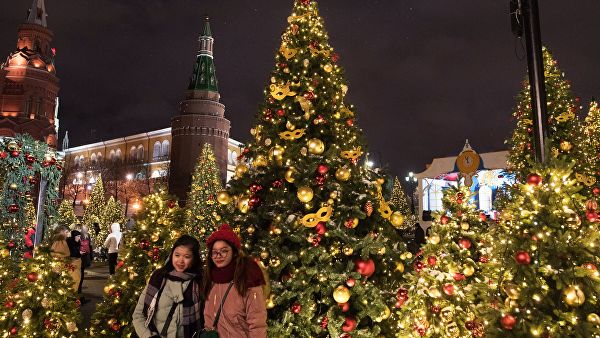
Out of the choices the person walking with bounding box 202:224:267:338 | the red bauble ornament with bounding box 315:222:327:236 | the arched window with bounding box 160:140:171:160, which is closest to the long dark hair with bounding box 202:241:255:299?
the person walking with bounding box 202:224:267:338

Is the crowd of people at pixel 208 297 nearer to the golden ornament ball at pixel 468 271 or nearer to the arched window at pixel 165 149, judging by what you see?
the golden ornament ball at pixel 468 271

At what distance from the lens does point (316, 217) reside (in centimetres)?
533

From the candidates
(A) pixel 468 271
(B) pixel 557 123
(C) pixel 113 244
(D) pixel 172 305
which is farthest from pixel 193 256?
(B) pixel 557 123

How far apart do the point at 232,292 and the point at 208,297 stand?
0.79 feet

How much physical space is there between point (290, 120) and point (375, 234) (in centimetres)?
210

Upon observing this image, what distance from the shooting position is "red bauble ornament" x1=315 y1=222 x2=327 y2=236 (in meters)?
5.32

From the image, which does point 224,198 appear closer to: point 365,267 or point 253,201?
point 253,201

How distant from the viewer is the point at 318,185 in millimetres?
5637

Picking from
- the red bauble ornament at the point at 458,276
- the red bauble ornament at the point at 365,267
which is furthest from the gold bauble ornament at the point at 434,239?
the red bauble ornament at the point at 365,267

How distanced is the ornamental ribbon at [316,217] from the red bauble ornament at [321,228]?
46 millimetres

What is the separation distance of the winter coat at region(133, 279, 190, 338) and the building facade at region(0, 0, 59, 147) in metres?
58.5

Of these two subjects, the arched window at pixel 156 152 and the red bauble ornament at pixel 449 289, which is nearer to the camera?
the red bauble ornament at pixel 449 289

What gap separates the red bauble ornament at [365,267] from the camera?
5195 mm

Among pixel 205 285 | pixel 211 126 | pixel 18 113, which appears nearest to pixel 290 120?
pixel 205 285
